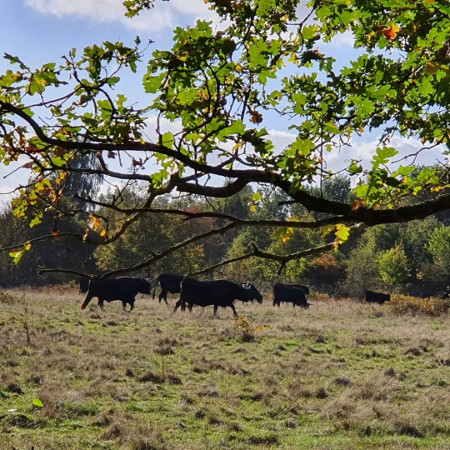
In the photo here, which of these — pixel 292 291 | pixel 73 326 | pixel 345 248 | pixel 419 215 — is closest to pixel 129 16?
pixel 419 215

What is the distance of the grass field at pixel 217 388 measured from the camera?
9203mm

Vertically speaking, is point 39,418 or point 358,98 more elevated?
point 358,98

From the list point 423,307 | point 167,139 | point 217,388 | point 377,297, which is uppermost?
point 377,297

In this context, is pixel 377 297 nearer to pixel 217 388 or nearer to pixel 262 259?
pixel 262 259

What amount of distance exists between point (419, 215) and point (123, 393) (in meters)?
7.90

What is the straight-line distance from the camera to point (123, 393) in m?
11.4

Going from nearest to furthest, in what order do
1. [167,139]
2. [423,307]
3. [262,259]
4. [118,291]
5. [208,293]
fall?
[167,139], [208,293], [118,291], [423,307], [262,259]

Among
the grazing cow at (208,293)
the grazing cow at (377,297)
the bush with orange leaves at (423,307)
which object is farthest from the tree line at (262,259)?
the grazing cow at (208,293)

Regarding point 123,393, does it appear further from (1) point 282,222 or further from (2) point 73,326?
(2) point 73,326

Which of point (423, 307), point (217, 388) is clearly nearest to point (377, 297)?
point (423, 307)

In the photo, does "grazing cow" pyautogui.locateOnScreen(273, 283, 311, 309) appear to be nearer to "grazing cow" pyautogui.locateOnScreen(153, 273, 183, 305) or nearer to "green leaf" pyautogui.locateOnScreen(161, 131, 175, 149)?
"grazing cow" pyautogui.locateOnScreen(153, 273, 183, 305)

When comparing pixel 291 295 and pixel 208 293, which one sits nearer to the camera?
pixel 208 293

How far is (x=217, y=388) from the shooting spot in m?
12.1

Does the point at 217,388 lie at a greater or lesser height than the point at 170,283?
lesser
